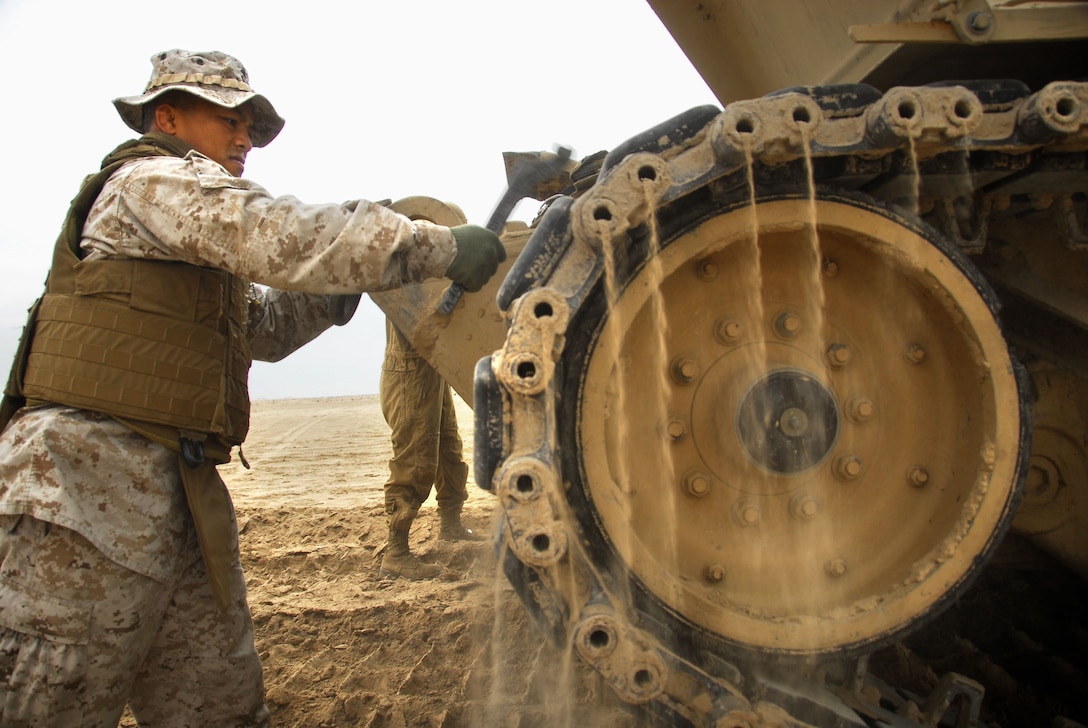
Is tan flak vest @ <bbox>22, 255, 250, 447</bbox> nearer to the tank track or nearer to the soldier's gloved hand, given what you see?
the soldier's gloved hand

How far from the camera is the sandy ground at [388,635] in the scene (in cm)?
270

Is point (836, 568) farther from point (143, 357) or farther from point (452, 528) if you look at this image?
point (452, 528)

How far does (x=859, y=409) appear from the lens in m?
2.01

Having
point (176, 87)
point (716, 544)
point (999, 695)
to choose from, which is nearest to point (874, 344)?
point (716, 544)

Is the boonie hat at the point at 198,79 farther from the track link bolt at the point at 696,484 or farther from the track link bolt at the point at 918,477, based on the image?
the track link bolt at the point at 918,477

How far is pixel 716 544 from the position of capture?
1993mm

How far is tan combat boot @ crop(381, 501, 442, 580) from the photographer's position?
4301 millimetres

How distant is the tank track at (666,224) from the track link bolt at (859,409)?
530 millimetres

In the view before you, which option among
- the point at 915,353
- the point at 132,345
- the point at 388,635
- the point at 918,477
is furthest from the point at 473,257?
the point at 388,635

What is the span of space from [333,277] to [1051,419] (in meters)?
2.28

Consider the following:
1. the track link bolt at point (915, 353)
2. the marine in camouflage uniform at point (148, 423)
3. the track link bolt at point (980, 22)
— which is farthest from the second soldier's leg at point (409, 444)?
the track link bolt at point (980, 22)

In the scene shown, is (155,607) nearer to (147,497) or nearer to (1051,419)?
(147,497)

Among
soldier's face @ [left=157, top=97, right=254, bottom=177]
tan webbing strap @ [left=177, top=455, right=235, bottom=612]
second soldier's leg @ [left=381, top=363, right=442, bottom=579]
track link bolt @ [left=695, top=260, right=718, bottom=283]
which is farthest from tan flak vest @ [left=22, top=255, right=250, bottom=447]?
second soldier's leg @ [left=381, top=363, right=442, bottom=579]

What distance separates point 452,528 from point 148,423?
3.12m
